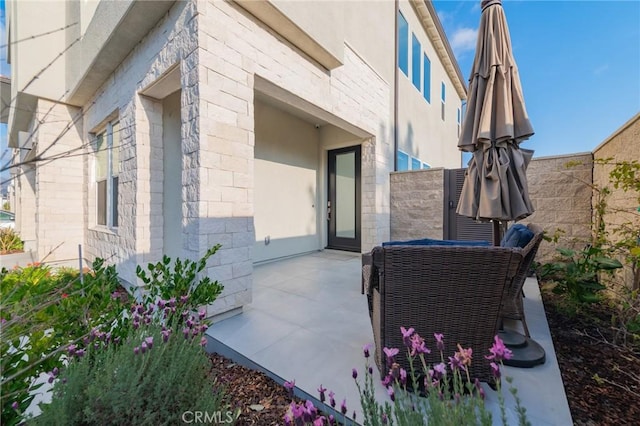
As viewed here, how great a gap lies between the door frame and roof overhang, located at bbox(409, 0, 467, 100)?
16.8 feet

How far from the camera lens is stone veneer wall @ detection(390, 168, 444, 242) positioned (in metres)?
5.55

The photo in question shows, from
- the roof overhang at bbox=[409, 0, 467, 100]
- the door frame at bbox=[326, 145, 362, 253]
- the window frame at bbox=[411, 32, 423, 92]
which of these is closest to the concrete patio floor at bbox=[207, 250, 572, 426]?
the door frame at bbox=[326, 145, 362, 253]

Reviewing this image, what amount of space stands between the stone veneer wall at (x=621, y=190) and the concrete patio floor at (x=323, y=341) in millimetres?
1191

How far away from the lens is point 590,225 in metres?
3.97

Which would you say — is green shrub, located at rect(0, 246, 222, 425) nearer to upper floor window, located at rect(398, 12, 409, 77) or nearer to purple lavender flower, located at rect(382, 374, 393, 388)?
purple lavender flower, located at rect(382, 374, 393, 388)

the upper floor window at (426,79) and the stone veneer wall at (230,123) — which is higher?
the upper floor window at (426,79)

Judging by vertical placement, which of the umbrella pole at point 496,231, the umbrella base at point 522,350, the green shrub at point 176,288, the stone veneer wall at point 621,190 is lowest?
the umbrella base at point 522,350

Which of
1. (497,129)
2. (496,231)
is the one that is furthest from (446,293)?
(497,129)

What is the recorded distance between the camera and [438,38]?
31.0 ft

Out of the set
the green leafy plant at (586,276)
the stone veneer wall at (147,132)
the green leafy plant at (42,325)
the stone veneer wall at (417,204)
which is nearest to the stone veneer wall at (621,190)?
the green leafy plant at (586,276)

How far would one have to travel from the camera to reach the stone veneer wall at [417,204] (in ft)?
18.2

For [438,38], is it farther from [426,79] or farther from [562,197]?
[562,197]

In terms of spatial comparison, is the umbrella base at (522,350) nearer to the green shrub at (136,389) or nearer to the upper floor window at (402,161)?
the green shrub at (136,389)

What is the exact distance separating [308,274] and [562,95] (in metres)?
8.72
